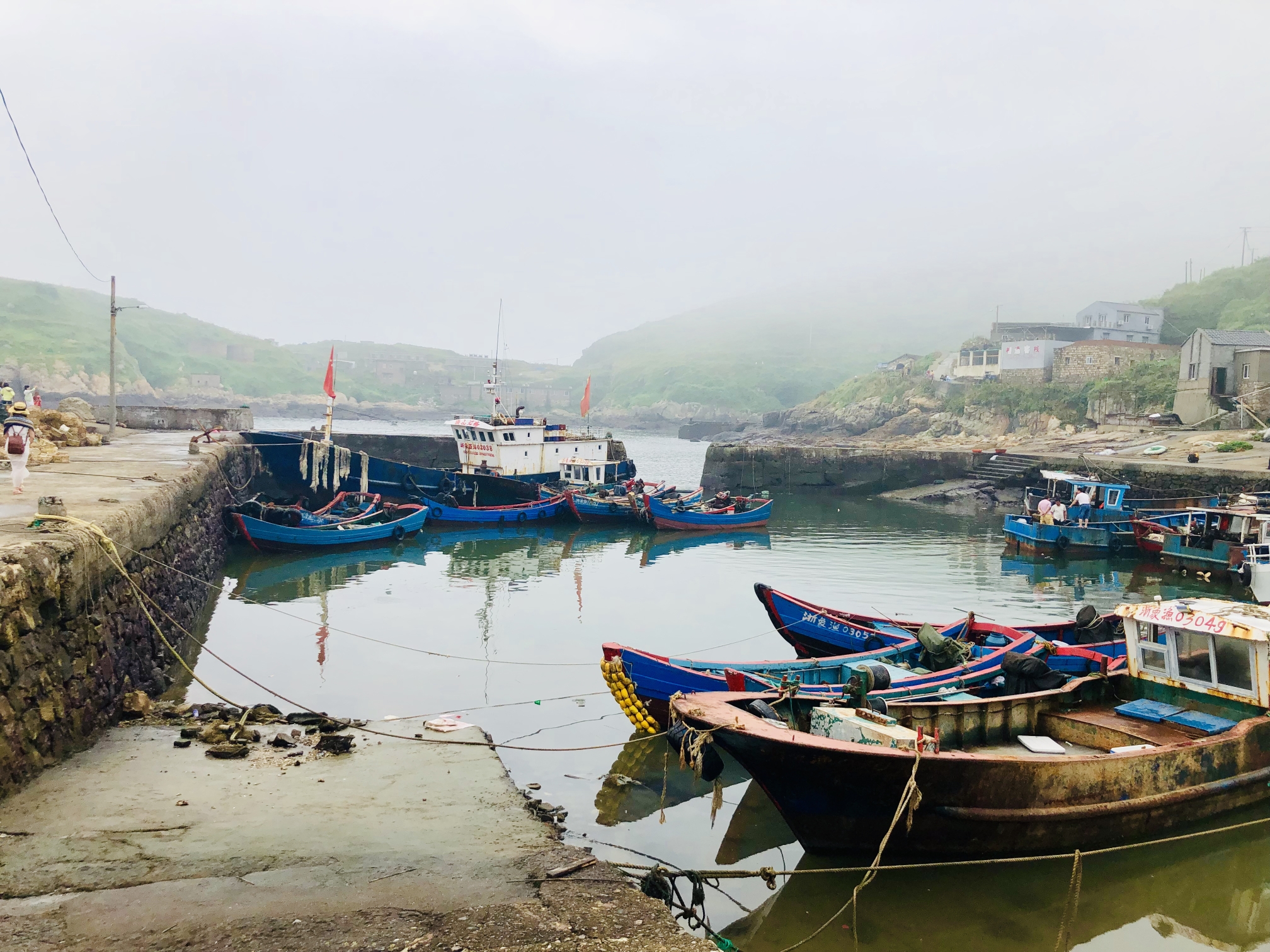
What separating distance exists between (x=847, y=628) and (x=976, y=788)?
542cm

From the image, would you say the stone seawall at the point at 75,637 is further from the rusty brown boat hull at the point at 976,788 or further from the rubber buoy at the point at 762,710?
the rubber buoy at the point at 762,710

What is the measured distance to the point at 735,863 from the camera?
7.66 m

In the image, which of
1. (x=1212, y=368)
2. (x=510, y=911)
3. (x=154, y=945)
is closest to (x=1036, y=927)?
(x=510, y=911)

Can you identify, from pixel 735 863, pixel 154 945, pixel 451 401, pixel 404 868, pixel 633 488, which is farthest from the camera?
pixel 451 401

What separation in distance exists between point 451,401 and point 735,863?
166 meters

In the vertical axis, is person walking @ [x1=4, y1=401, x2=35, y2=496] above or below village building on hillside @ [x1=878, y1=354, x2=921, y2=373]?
below

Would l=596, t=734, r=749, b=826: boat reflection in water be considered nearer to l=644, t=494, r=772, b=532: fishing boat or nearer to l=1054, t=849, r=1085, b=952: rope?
l=1054, t=849, r=1085, b=952: rope

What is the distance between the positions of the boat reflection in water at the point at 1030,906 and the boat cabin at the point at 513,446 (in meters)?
26.6

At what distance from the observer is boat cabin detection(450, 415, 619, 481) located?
109 ft

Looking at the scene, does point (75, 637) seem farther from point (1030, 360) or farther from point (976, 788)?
point (1030, 360)

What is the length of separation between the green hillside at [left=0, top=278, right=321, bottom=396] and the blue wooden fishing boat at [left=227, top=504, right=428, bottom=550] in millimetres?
101431

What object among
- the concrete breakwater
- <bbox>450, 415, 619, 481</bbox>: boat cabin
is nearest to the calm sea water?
<bbox>450, 415, 619, 481</bbox>: boat cabin

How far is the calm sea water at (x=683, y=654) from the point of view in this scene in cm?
691

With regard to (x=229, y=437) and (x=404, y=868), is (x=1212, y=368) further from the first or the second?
(x=404, y=868)
